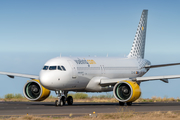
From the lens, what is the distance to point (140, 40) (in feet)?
154

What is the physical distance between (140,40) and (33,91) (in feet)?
59.6

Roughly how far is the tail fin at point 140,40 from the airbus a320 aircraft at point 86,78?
2545mm

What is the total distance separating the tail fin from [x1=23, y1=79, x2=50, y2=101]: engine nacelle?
14.7m

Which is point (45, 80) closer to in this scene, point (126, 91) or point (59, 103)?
point (59, 103)

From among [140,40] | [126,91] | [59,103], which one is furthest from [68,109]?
[140,40]

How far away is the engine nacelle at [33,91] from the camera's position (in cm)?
3438

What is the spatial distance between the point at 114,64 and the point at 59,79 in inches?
418

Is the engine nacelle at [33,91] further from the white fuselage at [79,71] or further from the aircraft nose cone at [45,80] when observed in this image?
the aircraft nose cone at [45,80]

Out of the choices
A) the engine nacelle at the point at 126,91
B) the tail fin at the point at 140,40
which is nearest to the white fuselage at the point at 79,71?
the engine nacelle at the point at 126,91

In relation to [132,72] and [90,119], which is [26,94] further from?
[90,119]

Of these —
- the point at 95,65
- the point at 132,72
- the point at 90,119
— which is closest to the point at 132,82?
the point at 95,65

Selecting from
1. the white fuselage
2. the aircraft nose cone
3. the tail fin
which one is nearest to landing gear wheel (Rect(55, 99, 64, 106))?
the white fuselage

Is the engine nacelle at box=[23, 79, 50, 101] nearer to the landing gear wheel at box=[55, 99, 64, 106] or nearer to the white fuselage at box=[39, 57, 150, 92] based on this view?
the landing gear wheel at box=[55, 99, 64, 106]

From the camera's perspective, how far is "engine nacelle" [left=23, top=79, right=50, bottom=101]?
3438 centimetres
